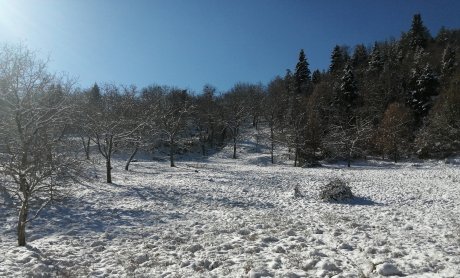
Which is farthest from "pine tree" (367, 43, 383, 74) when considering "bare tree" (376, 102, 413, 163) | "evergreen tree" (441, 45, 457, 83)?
"bare tree" (376, 102, 413, 163)

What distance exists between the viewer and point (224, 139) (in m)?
84.0

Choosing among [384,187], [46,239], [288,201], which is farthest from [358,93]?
[46,239]

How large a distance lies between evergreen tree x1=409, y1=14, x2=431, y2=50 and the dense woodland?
0.35 metres

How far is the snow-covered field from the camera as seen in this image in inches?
353

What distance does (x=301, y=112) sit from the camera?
6600 cm

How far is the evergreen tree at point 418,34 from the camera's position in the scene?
10256 cm

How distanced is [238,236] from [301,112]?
56375mm

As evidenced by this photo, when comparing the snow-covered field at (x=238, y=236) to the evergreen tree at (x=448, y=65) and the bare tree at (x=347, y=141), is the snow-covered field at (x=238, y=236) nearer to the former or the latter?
the bare tree at (x=347, y=141)

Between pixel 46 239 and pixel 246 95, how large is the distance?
8919cm

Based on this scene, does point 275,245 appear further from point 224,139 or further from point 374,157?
point 224,139

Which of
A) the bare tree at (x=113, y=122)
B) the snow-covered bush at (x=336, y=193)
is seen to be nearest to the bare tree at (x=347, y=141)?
the bare tree at (x=113, y=122)

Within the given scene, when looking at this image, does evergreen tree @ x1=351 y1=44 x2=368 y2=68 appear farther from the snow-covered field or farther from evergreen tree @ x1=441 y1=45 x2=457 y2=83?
the snow-covered field

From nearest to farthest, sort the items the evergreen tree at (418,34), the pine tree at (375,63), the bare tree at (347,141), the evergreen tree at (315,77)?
the bare tree at (347,141) → the pine tree at (375,63) → the evergreen tree at (315,77) → the evergreen tree at (418,34)

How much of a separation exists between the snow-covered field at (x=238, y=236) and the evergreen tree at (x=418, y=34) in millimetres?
97601
